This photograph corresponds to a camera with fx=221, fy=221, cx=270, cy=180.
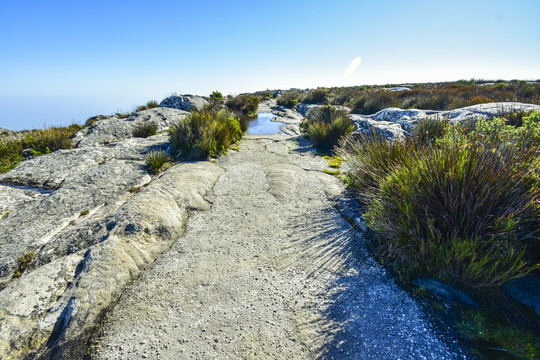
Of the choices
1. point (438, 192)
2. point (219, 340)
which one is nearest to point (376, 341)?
point (219, 340)

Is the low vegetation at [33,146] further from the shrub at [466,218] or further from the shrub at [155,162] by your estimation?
the shrub at [466,218]

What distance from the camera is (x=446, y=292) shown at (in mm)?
2018

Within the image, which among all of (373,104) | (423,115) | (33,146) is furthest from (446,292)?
(373,104)

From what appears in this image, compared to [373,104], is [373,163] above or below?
below

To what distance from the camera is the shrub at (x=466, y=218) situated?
190 centimetres

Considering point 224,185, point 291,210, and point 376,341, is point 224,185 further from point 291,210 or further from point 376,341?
point 376,341

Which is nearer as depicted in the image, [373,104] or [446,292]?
[446,292]

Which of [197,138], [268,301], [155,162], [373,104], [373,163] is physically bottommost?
[268,301]

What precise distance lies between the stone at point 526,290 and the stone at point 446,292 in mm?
352

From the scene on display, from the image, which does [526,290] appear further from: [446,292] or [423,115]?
[423,115]

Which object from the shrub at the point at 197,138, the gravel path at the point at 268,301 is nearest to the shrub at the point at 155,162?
the shrub at the point at 197,138

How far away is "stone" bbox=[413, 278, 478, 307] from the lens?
76.7 inches

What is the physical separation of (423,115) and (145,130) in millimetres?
9672

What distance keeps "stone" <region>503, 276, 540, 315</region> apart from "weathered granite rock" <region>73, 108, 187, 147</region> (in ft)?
25.9
